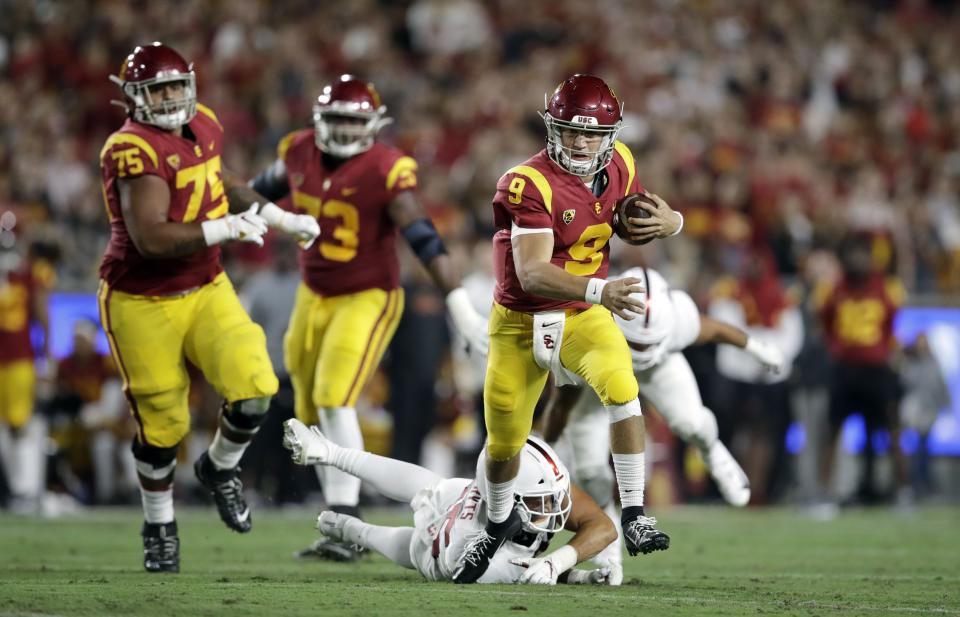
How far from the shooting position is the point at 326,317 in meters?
7.40

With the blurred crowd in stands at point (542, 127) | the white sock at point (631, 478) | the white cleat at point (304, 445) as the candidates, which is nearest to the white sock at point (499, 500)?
the white sock at point (631, 478)

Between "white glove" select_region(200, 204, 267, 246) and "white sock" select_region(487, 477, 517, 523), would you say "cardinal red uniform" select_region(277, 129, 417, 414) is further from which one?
"white sock" select_region(487, 477, 517, 523)

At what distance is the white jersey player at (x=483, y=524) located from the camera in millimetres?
5711

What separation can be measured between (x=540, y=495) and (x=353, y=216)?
2232 mm

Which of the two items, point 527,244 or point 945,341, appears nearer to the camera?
point 527,244

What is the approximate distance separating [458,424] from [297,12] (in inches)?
206

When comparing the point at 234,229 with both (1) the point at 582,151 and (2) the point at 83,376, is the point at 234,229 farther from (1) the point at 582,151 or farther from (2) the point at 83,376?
(2) the point at 83,376

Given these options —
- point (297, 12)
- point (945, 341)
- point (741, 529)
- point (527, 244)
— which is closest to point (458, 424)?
point (741, 529)

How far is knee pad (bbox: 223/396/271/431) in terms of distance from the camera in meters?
6.37

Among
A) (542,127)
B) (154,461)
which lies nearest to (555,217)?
(154,461)

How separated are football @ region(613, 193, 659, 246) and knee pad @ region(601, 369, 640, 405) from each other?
Answer: 2.00ft

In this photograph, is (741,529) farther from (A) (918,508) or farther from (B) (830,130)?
(B) (830,130)

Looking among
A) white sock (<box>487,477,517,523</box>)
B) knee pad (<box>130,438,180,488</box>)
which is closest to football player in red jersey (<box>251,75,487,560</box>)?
knee pad (<box>130,438,180,488</box>)

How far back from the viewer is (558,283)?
543 centimetres
